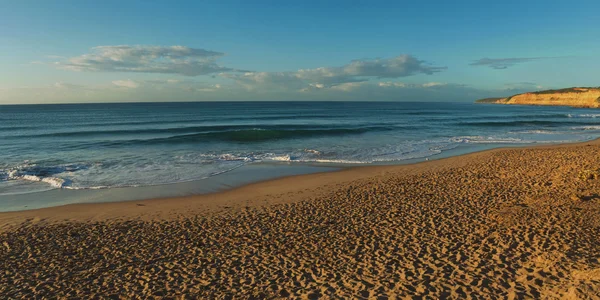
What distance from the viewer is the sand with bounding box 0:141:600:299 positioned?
5285mm

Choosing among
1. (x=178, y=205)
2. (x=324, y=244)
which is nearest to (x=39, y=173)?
(x=178, y=205)

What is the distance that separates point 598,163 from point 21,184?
2435 cm

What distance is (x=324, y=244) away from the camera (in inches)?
271

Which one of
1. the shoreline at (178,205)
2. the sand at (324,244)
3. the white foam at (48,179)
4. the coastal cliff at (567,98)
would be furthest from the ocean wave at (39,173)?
the coastal cliff at (567,98)

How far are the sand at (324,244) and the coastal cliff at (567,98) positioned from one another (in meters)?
121

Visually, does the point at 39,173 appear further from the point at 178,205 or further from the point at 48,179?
the point at 178,205

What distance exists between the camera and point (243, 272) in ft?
19.1

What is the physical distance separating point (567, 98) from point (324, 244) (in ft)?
Answer: 466

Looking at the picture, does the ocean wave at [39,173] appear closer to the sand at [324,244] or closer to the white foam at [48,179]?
the white foam at [48,179]

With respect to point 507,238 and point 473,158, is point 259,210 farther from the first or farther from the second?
point 473,158

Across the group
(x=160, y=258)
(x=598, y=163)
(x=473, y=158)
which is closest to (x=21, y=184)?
(x=160, y=258)

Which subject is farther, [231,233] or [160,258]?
[231,233]

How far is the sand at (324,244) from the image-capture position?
5.29 meters

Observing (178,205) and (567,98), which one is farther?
(567,98)
